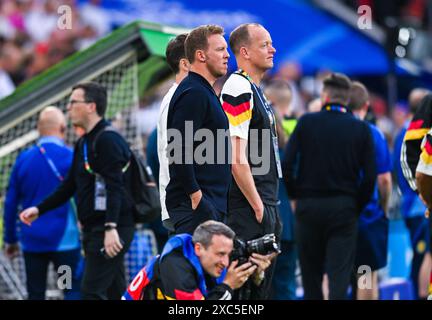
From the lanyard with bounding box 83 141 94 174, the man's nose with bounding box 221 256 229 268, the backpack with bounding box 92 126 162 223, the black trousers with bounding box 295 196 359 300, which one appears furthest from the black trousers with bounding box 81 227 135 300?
the man's nose with bounding box 221 256 229 268

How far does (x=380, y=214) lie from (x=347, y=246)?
683 mm

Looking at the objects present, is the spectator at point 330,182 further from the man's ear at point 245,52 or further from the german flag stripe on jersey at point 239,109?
the german flag stripe on jersey at point 239,109

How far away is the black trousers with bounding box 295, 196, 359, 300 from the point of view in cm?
945

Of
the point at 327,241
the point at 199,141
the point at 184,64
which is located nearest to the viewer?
the point at 199,141

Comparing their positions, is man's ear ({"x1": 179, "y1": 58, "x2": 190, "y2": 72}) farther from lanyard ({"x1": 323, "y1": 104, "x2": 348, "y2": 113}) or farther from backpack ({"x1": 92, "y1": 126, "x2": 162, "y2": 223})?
lanyard ({"x1": 323, "y1": 104, "x2": 348, "y2": 113})

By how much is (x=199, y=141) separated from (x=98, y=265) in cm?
234

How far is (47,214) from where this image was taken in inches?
392

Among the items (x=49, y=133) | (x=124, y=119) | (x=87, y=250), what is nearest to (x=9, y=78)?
(x=124, y=119)

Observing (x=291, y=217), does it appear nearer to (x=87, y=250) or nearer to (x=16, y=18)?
(x=87, y=250)

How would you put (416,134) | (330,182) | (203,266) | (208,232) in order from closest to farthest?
(208,232), (203,266), (416,134), (330,182)

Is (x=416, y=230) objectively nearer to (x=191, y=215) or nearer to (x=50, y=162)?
(x=50, y=162)

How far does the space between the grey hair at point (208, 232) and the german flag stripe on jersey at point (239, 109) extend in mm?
1145

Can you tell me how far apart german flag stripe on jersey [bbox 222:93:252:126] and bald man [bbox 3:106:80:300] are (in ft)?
9.23

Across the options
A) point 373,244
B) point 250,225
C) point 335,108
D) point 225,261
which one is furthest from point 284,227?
point 225,261
